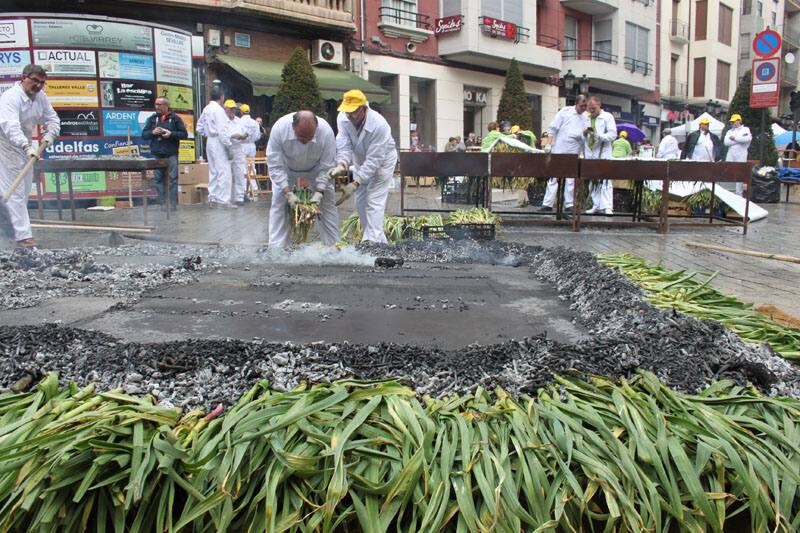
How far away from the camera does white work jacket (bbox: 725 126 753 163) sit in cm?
1580

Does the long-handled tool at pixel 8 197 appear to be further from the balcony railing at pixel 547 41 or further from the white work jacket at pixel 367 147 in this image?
the balcony railing at pixel 547 41

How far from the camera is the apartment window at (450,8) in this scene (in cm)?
2456

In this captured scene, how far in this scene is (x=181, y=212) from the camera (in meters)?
12.2

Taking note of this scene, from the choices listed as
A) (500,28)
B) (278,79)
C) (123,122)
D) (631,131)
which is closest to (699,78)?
(631,131)

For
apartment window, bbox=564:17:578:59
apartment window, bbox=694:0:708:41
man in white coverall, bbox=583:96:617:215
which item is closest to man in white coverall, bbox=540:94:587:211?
man in white coverall, bbox=583:96:617:215

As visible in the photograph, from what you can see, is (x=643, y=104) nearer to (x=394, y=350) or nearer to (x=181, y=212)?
(x=181, y=212)

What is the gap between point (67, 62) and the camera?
479 inches

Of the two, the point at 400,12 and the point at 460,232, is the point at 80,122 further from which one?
the point at 400,12

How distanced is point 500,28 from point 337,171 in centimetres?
2034

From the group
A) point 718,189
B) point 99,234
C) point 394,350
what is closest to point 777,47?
point 718,189

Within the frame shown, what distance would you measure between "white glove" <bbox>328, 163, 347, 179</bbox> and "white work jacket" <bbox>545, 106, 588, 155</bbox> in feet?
19.4

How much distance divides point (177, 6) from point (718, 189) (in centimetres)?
1379

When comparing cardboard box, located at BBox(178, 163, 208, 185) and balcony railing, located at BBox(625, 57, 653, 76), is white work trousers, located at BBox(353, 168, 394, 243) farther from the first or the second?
balcony railing, located at BBox(625, 57, 653, 76)

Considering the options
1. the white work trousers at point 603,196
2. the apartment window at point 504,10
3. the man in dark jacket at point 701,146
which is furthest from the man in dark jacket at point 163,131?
the apartment window at point 504,10
